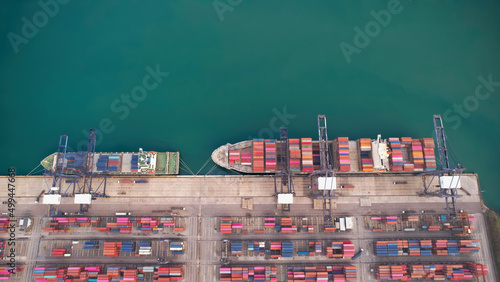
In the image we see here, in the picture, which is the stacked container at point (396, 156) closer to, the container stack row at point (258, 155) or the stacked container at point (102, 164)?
the container stack row at point (258, 155)

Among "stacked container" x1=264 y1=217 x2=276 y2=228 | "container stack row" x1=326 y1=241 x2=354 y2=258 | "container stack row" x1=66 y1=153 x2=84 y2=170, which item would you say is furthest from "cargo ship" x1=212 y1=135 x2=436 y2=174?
"container stack row" x1=66 y1=153 x2=84 y2=170

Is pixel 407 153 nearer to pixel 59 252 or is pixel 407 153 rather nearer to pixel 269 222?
pixel 269 222

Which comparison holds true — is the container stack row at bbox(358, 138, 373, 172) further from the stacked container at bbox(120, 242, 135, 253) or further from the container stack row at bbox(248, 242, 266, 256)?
the stacked container at bbox(120, 242, 135, 253)

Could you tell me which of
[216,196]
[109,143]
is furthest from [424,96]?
[109,143]

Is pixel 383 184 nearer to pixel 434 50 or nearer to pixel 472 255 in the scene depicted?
pixel 472 255

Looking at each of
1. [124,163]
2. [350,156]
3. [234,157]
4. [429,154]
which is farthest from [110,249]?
[429,154]

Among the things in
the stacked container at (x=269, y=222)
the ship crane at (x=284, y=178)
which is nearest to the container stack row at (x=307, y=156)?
the ship crane at (x=284, y=178)
